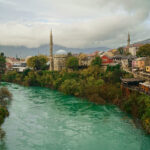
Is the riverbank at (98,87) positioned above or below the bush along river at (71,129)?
above

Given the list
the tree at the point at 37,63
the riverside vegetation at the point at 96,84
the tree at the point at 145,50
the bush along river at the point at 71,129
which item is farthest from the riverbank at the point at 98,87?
the tree at the point at 145,50

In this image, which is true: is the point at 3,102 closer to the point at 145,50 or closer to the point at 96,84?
the point at 96,84

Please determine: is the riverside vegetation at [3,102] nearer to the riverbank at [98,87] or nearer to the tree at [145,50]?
the riverbank at [98,87]

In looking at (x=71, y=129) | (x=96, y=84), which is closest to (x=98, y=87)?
(x=96, y=84)

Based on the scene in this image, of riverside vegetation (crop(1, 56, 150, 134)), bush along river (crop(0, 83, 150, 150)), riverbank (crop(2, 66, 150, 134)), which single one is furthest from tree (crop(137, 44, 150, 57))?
bush along river (crop(0, 83, 150, 150))

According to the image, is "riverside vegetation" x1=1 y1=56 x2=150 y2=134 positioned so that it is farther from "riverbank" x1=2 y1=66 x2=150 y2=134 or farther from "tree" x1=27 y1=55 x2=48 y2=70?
"tree" x1=27 y1=55 x2=48 y2=70

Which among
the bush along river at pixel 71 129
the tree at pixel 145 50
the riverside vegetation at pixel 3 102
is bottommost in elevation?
the bush along river at pixel 71 129
